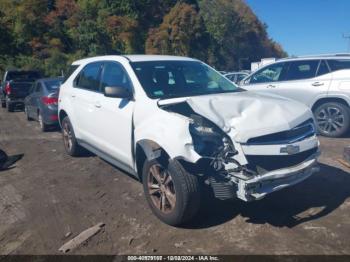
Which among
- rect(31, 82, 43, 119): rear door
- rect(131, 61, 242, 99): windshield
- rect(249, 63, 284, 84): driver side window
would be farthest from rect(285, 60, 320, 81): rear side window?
rect(31, 82, 43, 119): rear door

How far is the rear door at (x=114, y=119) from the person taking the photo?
4441mm

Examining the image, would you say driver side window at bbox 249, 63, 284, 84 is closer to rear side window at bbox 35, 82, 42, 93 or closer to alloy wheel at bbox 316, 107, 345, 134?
alloy wheel at bbox 316, 107, 345, 134

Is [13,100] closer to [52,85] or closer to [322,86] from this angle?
[52,85]

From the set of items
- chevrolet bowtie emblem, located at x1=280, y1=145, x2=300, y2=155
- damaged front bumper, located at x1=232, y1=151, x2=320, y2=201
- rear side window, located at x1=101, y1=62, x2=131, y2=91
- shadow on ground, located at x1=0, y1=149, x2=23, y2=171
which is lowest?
shadow on ground, located at x1=0, y1=149, x2=23, y2=171

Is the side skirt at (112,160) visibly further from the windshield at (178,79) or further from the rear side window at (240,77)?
the rear side window at (240,77)

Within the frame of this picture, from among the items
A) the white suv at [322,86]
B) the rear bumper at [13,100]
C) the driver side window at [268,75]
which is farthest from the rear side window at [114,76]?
the rear bumper at [13,100]

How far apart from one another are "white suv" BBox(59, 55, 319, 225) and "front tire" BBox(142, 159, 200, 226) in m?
0.01

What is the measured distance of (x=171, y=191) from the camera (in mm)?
3824

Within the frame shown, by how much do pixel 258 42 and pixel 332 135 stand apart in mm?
77657

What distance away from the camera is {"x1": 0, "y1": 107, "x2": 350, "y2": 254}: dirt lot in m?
3.51

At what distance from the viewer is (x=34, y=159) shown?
7.00 m

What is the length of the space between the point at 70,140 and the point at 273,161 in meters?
4.37

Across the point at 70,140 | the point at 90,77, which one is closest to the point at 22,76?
the point at 70,140

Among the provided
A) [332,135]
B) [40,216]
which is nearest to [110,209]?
[40,216]
